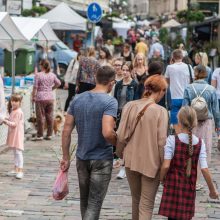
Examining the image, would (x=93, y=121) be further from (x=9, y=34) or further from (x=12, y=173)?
(x=9, y=34)

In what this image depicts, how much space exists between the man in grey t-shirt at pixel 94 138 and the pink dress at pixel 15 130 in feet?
13.0

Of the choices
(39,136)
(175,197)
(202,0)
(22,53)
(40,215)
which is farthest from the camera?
(202,0)

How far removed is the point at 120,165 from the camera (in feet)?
37.2

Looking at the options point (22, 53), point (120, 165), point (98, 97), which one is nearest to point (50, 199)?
point (120, 165)

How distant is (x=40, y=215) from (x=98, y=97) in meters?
2.33

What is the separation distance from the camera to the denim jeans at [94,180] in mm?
6680

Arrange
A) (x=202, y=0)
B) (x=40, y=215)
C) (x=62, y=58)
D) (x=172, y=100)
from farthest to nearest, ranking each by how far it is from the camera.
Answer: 1. (x=202, y=0)
2. (x=62, y=58)
3. (x=172, y=100)
4. (x=40, y=215)

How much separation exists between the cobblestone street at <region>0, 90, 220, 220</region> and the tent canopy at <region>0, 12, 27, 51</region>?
10.1 feet

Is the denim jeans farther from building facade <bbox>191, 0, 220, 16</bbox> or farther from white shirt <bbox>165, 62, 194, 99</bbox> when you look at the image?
building facade <bbox>191, 0, 220, 16</bbox>

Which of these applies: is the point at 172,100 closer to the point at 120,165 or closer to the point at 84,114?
the point at 120,165

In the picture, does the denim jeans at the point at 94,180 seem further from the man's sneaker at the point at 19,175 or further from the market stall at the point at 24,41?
the market stall at the point at 24,41

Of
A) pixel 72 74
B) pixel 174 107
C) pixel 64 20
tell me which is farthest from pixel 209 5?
pixel 174 107

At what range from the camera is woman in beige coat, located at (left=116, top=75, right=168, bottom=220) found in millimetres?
6645

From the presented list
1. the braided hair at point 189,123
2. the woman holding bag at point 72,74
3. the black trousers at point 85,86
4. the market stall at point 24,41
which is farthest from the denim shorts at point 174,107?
the woman holding bag at point 72,74
